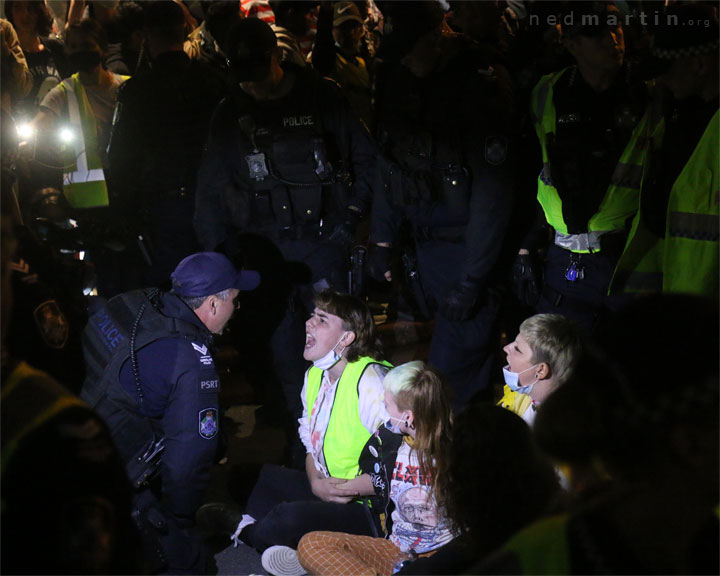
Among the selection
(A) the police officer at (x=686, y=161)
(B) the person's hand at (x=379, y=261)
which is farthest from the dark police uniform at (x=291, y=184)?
(A) the police officer at (x=686, y=161)

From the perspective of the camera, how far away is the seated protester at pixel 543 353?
10.1 ft

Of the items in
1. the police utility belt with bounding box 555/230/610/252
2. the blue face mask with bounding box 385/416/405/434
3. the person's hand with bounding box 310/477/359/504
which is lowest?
the person's hand with bounding box 310/477/359/504

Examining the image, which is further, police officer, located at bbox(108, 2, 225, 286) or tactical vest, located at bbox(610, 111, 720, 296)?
police officer, located at bbox(108, 2, 225, 286)

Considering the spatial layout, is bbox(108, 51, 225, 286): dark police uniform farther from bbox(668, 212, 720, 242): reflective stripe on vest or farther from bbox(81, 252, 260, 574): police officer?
bbox(668, 212, 720, 242): reflective stripe on vest

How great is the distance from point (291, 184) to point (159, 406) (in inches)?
57.2

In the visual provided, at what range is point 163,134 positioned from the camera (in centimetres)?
448

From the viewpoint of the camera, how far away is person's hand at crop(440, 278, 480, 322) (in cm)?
384

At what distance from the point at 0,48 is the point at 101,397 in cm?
259

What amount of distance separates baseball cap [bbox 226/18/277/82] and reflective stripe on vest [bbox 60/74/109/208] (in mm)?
1279

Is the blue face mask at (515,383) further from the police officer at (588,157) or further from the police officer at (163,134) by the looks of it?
the police officer at (163,134)

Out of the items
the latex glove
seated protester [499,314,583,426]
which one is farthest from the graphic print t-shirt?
the latex glove

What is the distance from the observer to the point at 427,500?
9.75ft

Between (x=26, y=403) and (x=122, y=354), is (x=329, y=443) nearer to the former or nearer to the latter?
(x=122, y=354)

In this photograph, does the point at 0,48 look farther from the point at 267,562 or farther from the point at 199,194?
the point at 267,562
